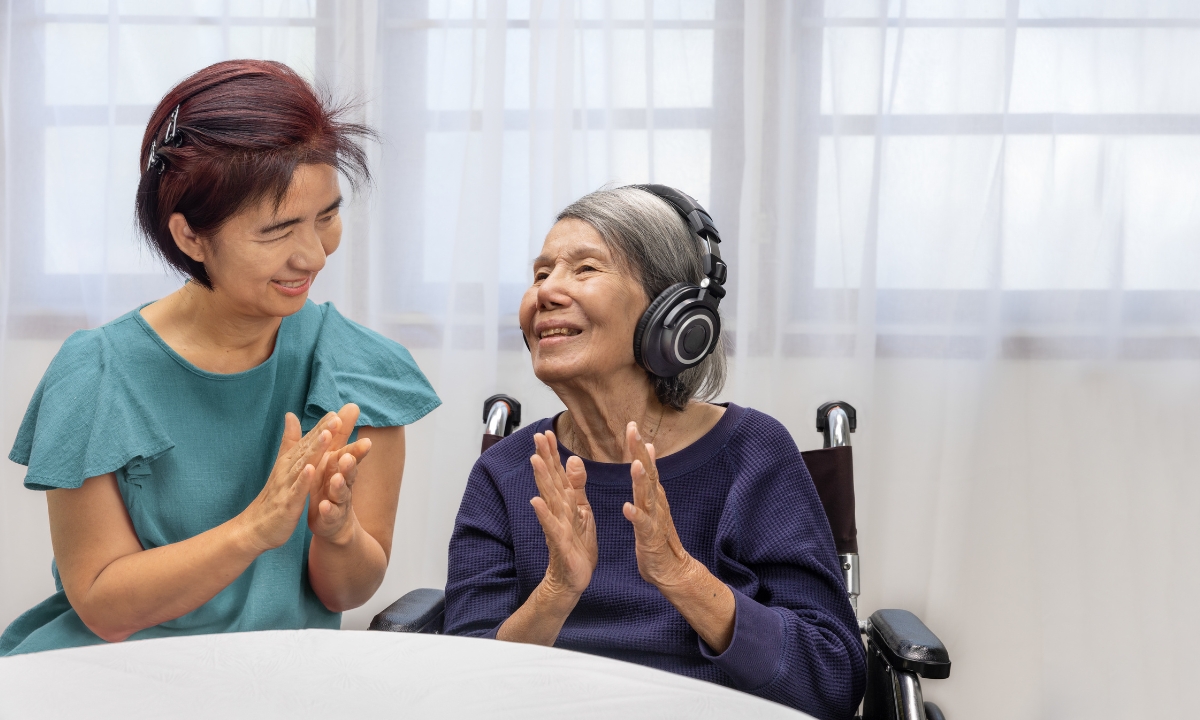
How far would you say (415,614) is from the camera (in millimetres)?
1393

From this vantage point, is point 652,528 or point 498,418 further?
point 498,418

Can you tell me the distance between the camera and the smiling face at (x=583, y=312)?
1312 millimetres

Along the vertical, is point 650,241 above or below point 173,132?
below

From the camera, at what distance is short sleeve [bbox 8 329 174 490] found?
1.19 m

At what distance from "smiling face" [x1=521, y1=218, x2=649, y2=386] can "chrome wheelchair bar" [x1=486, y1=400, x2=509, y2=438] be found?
0.37 m

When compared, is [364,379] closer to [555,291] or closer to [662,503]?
[555,291]

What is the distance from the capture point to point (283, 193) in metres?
1.19

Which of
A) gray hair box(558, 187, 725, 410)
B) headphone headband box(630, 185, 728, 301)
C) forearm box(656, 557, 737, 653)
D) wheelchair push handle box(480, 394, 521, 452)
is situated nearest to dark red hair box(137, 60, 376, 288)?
gray hair box(558, 187, 725, 410)

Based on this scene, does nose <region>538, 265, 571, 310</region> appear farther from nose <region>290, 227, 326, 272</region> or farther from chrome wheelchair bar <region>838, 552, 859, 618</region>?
chrome wheelchair bar <region>838, 552, 859, 618</region>

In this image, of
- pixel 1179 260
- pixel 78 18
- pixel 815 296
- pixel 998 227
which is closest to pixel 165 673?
pixel 815 296

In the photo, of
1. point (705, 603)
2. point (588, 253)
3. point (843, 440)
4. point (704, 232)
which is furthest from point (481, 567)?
point (843, 440)

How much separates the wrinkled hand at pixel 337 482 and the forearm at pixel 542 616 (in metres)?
0.26

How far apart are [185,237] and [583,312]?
0.54 metres

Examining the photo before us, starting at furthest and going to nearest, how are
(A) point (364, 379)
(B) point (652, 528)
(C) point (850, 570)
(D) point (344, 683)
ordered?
(C) point (850, 570) → (A) point (364, 379) → (B) point (652, 528) → (D) point (344, 683)
